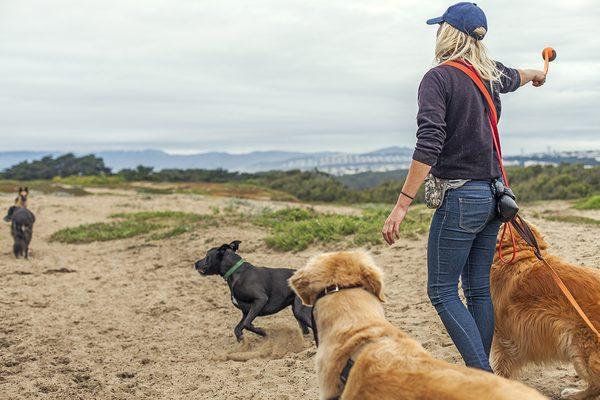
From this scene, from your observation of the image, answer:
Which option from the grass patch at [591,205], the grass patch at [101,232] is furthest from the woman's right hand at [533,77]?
the grass patch at [591,205]

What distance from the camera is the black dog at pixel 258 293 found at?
6.96 metres

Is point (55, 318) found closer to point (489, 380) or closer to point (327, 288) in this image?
point (327, 288)

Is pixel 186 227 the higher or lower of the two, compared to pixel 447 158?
lower

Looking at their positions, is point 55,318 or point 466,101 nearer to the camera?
point 466,101

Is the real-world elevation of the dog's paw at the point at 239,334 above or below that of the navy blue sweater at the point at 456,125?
below

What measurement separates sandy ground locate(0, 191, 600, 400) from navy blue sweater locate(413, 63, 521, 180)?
1.74 meters

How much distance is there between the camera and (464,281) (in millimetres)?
4191

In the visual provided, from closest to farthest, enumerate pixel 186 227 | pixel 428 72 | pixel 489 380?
pixel 489 380, pixel 428 72, pixel 186 227

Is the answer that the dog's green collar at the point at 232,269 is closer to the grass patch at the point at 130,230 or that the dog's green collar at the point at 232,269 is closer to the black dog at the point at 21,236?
the grass patch at the point at 130,230

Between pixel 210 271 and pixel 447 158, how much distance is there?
4.42 meters

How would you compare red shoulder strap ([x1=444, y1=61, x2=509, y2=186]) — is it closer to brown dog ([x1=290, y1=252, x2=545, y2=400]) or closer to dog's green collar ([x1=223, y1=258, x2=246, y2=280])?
brown dog ([x1=290, y1=252, x2=545, y2=400])

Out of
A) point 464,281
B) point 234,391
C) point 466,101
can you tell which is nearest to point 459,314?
point 464,281

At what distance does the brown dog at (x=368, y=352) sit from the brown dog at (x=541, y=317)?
126 cm

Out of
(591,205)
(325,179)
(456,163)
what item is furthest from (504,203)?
(325,179)
